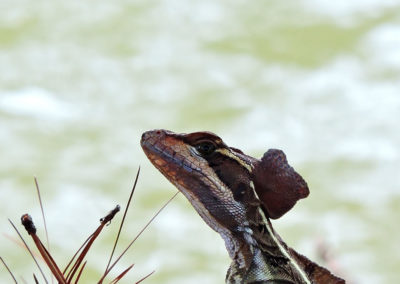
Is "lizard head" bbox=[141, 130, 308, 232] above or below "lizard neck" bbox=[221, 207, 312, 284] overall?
above

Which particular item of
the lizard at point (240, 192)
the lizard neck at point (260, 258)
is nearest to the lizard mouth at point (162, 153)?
the lizard at point (240, 192)

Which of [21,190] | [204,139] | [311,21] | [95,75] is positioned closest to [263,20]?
[311,21]

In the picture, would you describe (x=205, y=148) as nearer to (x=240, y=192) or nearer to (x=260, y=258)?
(x=240, y=192)

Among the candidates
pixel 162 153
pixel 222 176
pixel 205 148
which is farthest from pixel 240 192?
pixel 162 153

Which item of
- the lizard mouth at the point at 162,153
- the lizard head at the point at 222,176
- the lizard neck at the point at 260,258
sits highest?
the lizard mouth at the point at 162,153

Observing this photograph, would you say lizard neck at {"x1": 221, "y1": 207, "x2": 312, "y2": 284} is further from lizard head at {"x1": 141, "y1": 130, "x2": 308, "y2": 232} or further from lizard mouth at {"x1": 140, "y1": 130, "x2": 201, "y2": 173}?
lizard mouth at {"x1": 140, "y1": 130, "x2": 201, "y2": 173}

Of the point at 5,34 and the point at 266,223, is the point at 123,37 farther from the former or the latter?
the point at 266,223

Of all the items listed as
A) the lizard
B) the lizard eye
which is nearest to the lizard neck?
the lizard

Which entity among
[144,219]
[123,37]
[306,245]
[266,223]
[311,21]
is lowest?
[266,223]

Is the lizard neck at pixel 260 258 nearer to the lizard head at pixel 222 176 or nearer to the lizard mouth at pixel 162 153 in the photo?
the lizard head at pixel 222 176
